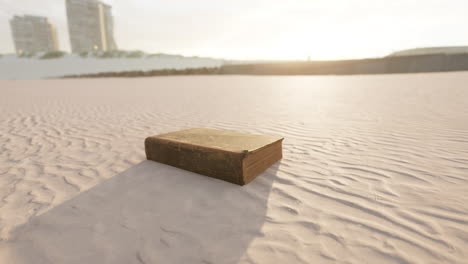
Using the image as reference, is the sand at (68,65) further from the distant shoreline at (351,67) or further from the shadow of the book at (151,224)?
the shadow of the book at (151,224)

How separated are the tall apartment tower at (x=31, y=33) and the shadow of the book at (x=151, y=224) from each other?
10923 cm

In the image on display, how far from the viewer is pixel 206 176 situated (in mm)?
2658

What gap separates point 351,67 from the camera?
2292cm

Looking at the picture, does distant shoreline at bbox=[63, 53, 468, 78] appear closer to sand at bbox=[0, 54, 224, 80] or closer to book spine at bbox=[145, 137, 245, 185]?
sand at bbox=[0, 54, 224, 80]

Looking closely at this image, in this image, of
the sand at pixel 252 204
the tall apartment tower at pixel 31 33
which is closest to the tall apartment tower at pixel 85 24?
the tall apartment tower at pixel 31 33

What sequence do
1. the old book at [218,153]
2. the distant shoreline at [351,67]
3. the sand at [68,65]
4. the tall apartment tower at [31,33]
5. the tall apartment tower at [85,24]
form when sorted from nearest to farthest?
1. the old book at [218,153]
2. the distant shoreline at [351,67]
3. the sand at [68,65]
4. the tall apartment tower at [85,24]
5. the tall apartment tower at [31,33]

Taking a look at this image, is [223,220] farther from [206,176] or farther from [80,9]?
[80,9]

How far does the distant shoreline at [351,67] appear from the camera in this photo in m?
20.2

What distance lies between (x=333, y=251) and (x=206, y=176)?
1448 millimetres

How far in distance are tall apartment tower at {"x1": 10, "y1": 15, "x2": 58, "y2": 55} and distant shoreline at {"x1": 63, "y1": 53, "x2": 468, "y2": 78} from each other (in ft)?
271

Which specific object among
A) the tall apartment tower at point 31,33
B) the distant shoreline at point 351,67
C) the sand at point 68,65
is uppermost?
the tall apartment tower at point 31,33

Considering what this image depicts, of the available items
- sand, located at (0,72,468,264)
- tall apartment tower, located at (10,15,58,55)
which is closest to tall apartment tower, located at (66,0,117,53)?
tall apartment tower, located at (10,15,58,55)

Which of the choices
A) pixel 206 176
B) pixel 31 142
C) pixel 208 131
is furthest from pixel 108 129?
pixel 206 176

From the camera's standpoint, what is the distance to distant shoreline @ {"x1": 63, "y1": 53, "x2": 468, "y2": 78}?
20.2 metres
